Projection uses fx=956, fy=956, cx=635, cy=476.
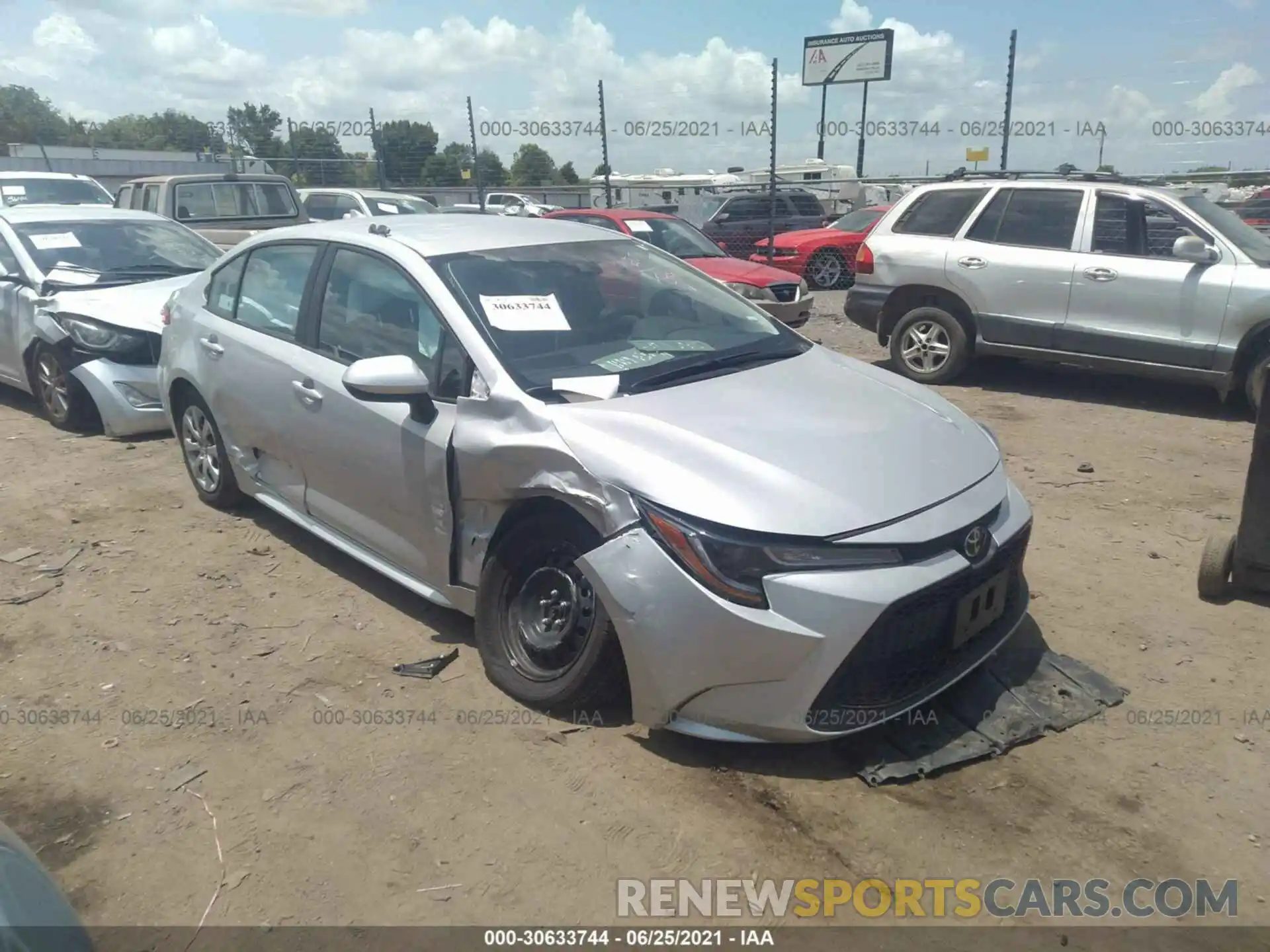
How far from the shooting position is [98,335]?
271 inches

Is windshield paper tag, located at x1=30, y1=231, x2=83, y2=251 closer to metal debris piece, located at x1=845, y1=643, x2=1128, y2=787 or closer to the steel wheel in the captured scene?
metal debris piece, located at x1=845, y1=643, x2=1128, y2=787

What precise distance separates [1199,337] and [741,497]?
236 inches

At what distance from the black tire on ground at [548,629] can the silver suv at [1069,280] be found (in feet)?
18.4

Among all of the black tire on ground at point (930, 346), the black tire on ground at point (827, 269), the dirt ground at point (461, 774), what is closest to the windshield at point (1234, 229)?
the black tire on ground at point (930, 346)

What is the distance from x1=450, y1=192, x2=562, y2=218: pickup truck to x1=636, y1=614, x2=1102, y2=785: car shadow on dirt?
59.9ft

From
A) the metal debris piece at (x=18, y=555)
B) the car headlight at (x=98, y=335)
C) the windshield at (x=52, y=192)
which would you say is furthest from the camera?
the windshield at (x=52, y=192)

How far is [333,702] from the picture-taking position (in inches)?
143

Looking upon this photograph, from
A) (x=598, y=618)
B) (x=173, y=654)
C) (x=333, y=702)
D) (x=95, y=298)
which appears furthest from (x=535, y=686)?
(x=95, y=298)

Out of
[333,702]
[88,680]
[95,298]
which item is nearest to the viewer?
[333,702]

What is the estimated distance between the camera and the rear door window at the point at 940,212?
838 cm

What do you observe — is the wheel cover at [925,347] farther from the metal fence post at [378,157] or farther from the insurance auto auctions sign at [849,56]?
the insurance auto auctions sign at [849,56]

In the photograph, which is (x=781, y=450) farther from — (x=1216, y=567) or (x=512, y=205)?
(x=512, y=205)

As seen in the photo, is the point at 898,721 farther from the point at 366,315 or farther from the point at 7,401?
the point at 7,401

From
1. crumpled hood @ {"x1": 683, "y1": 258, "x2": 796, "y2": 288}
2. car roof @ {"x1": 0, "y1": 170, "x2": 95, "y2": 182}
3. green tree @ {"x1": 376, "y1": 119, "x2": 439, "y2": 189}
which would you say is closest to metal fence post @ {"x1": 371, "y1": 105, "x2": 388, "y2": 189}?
green tree @ {"x1": 376, "y1": 119, "x2": 439, "y2": 189}
